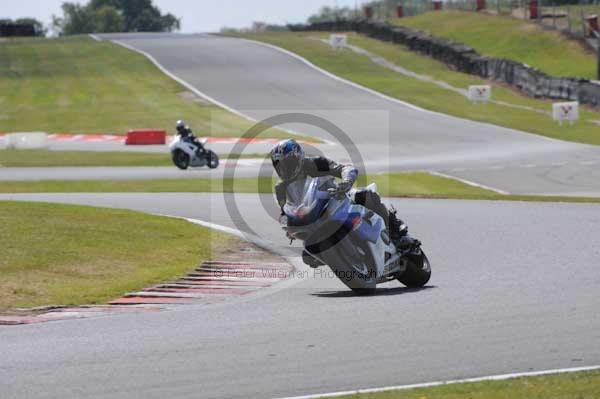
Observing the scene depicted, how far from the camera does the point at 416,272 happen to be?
1232 centimetres

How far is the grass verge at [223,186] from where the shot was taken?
2680 cm

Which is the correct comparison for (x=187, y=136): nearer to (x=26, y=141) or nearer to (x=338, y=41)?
(x=26, y=141)

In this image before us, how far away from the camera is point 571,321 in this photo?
9406 mm

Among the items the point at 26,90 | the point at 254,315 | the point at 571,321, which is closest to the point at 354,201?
the point at 254,315

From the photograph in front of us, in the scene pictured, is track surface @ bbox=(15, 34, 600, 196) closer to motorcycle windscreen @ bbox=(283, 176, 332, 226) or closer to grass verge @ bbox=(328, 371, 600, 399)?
motorcycle windscreen @ bbox=(283, 176, 332, 226)

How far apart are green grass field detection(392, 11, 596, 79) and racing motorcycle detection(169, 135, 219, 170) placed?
2553 centimetres

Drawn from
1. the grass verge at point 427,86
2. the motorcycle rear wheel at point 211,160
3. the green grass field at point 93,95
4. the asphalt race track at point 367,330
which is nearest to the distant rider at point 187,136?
the motorcycle rear wheel at point 211,160

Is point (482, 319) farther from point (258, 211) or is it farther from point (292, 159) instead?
point (258, 211)

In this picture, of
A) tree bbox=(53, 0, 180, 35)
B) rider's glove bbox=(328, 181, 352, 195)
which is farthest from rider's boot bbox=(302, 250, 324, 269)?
tree bbox=(53, 0, 180, 35)

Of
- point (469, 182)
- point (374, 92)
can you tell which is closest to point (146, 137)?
point (469, 182)

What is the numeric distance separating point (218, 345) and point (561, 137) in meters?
34.3

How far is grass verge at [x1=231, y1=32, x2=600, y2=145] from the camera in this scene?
44.3 m

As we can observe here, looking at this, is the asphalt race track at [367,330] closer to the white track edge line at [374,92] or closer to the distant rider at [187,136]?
the distant rider at [187,136]

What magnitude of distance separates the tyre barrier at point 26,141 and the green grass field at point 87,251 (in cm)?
2251
